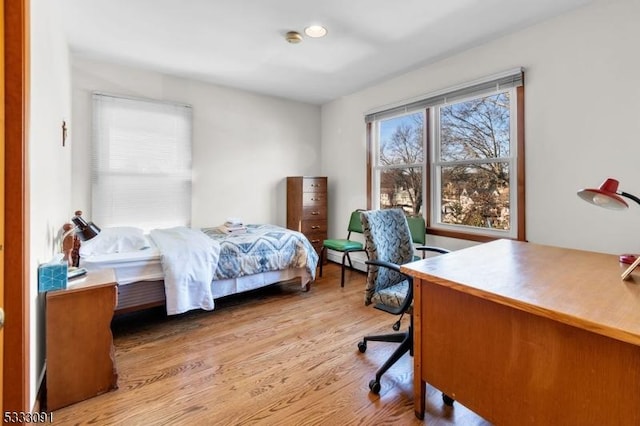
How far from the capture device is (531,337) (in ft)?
3.81

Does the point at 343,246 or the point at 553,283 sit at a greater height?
the point at 553,283

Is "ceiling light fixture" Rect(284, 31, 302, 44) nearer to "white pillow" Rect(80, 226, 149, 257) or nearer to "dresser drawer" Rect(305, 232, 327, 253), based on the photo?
"white pillow" Rect(80, 226, 149, 257)

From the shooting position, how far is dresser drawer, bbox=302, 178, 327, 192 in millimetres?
4369

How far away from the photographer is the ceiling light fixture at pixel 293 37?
2.70 m

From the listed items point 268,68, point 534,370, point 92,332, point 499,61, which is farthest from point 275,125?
point 534,370

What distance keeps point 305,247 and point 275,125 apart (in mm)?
2209

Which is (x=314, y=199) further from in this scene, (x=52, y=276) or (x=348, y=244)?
(x=52, y=276)

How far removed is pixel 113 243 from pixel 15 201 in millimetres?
1658

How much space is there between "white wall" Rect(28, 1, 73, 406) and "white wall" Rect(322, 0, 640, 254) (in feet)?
11.0

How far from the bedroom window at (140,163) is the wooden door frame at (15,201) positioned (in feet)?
8.18

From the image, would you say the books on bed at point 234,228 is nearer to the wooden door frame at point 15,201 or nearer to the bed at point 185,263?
the bed at point 185,263

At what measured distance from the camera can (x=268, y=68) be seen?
3.51m

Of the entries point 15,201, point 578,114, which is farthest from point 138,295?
point 578,114

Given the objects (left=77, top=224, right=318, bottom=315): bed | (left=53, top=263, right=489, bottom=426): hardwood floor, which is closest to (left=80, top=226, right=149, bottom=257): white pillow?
(left=77, top=224, right=318, bottom=315): bed
